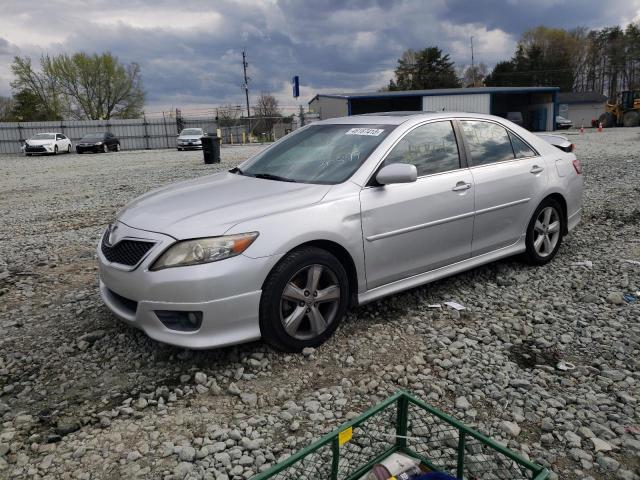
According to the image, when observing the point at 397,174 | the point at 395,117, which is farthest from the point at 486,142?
the point at 397,174

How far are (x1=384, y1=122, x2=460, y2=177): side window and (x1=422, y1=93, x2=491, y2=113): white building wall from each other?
42.4 meters

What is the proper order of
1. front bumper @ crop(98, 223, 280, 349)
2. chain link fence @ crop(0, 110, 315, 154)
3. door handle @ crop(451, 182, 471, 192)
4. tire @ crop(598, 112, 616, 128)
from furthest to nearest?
1. tire @ crop(598, 112, 616, 128)
2. chain link fence @ crop(0, 110, 315, 154)
3. door handle @ crop(451, 182, 471, 192)
4. front bumper @ crop(98, 223, 280, 349)

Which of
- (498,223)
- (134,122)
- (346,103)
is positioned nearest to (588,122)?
(346,103)

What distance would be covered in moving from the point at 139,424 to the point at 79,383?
695 mm

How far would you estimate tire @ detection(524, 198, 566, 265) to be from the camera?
5.08 m

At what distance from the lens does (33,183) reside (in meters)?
14.9

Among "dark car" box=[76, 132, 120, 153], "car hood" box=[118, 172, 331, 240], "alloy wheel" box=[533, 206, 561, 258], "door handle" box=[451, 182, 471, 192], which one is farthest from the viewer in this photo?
"dark car" box=[76, 132, 120, 153]

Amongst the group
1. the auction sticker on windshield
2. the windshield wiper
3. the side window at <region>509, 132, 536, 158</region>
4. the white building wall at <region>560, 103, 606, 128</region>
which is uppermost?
the white building wall at <region>560, 103, 606, 128</region>

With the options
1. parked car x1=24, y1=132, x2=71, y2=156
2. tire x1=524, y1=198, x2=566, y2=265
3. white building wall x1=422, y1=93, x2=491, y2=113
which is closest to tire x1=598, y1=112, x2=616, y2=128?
white building wall x1=422, y1=93, x2=491, y2=113

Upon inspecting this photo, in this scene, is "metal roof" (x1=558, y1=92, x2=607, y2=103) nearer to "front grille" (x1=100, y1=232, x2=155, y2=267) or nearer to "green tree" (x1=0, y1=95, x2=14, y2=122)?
"green tree" (x1=0, y1=95, x2=14, y2=122)

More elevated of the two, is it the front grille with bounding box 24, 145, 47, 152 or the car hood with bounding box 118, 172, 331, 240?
the front grille with bounding box 24, 145, 47, 152

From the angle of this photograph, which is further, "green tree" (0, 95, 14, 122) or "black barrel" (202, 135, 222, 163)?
"green tree" (0, 95, 14, 122)

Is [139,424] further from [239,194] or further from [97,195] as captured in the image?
[97,195]

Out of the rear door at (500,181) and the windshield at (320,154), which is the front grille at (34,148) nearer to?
the windshield at (320,154)
